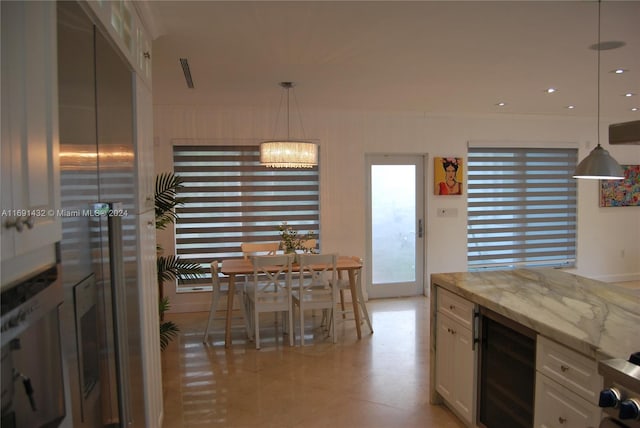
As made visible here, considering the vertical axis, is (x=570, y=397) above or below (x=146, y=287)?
below

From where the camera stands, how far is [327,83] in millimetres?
4441

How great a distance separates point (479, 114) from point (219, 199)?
12.7ft

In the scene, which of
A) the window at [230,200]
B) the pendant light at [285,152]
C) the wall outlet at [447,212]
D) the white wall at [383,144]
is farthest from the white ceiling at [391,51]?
the wall outlet at [447,212]

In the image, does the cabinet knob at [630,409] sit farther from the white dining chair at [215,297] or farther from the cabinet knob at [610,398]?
the white dining chair at [215,297]

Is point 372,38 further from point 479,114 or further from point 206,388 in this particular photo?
point 479,114

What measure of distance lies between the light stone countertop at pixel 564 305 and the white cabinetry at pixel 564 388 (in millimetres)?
69

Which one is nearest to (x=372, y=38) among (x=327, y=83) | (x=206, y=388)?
(x=327, y=83)

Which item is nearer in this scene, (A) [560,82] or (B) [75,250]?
(B) [75,250]

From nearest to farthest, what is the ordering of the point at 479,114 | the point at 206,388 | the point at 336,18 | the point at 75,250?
the point at 75,250, the point at 336,18, the point at 206,388, the point at 479,114

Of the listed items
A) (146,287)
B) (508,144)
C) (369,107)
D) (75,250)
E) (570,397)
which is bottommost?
(570,397)

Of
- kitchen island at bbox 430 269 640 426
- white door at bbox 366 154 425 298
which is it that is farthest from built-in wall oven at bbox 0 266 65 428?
white door at bbox 366 154 425 298

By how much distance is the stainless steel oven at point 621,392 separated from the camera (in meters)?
1.46

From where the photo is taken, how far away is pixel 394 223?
6309mm

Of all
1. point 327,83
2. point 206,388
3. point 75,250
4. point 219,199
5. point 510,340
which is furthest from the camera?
point 219,199
